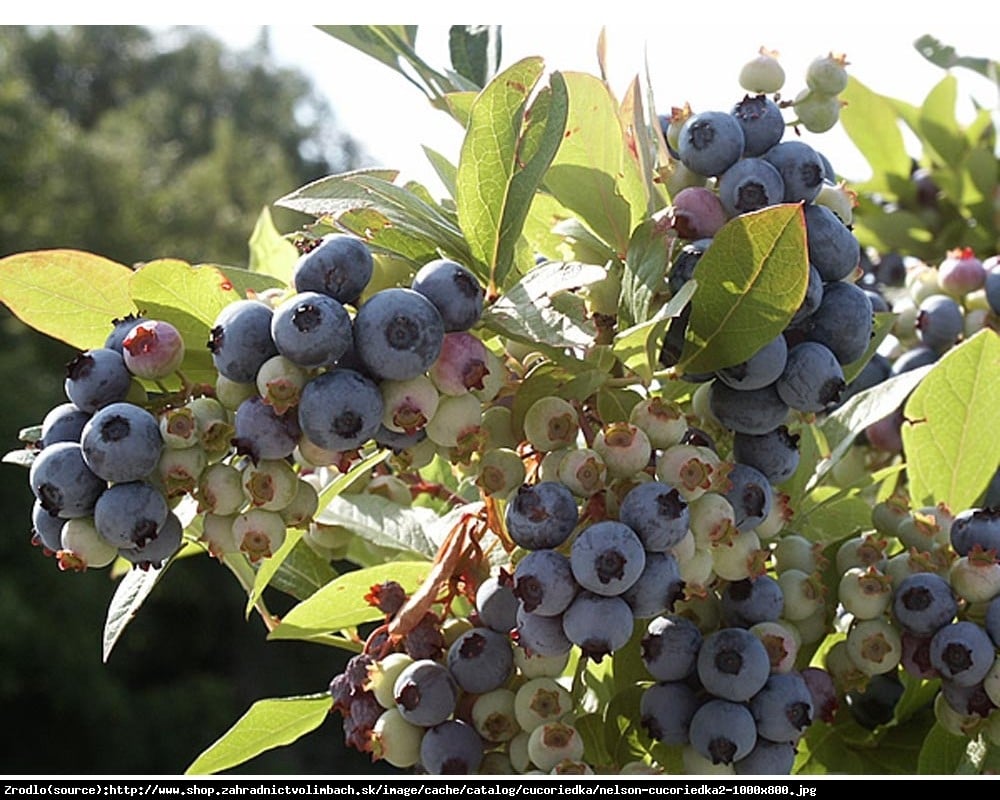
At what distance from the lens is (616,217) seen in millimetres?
705

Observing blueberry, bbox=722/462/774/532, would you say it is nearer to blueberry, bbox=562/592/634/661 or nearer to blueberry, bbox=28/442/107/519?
blueberry, bbox=562/592/634/661

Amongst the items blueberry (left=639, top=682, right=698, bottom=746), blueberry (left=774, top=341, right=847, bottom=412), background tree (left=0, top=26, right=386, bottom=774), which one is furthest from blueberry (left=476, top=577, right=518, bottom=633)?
background tree (left=0, top=26, right=386, bottom=774)

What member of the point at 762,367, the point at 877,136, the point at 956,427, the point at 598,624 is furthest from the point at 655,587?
the point at 877,136

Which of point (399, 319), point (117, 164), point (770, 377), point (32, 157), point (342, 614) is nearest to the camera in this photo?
point (399, 319)

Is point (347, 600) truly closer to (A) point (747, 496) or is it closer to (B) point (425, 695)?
(B) point (425, 695)

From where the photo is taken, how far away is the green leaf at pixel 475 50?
3.38 ft

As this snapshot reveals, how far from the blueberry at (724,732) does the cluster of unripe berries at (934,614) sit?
0.11 metres

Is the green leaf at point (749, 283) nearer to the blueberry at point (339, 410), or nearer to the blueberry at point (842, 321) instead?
the blueberry at point (842, 321)

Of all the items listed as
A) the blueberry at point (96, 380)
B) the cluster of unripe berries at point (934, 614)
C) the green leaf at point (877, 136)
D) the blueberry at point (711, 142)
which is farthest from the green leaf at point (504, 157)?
the green leaf at point (877, 136)

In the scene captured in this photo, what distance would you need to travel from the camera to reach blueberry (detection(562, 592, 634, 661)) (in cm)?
62

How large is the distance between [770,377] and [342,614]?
1.13 ft

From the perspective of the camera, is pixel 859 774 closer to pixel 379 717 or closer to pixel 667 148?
pixel 379 717

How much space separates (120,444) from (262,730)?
0.36 m
